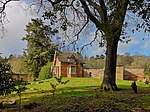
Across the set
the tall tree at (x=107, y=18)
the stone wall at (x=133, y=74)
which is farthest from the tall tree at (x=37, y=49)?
the tall tree at (x=107, y=18)

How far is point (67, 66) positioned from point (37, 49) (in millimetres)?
6783

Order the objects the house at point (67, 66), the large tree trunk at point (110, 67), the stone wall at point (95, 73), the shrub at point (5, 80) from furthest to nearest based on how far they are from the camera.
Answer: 1. the house at point (67, 66)
2. the stone wall at point (95, 73)
3. the large tree trunk at point (110, 67)
4. the shrub at point (5, 80)

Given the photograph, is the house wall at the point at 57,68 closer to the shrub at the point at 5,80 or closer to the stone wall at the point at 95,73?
the stone wall at the point at 95,73

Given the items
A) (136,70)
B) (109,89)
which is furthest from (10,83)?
(136,70)

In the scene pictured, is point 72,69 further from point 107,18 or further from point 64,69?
point 107,18

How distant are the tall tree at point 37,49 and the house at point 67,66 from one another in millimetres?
2575

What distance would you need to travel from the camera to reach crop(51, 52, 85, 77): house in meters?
47.8

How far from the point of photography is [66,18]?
57.8 feet

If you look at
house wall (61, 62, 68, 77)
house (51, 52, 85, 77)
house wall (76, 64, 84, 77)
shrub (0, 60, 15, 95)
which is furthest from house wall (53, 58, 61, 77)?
shrub (0, 60, 15, 95)

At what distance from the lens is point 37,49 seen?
49750mm

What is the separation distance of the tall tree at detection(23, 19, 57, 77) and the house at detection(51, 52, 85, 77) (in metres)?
2.58

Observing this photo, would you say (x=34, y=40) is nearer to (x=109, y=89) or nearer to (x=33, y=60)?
(x=33, y=60)

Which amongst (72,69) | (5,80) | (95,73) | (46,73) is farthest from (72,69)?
(5,80)

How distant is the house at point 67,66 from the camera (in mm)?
47750
